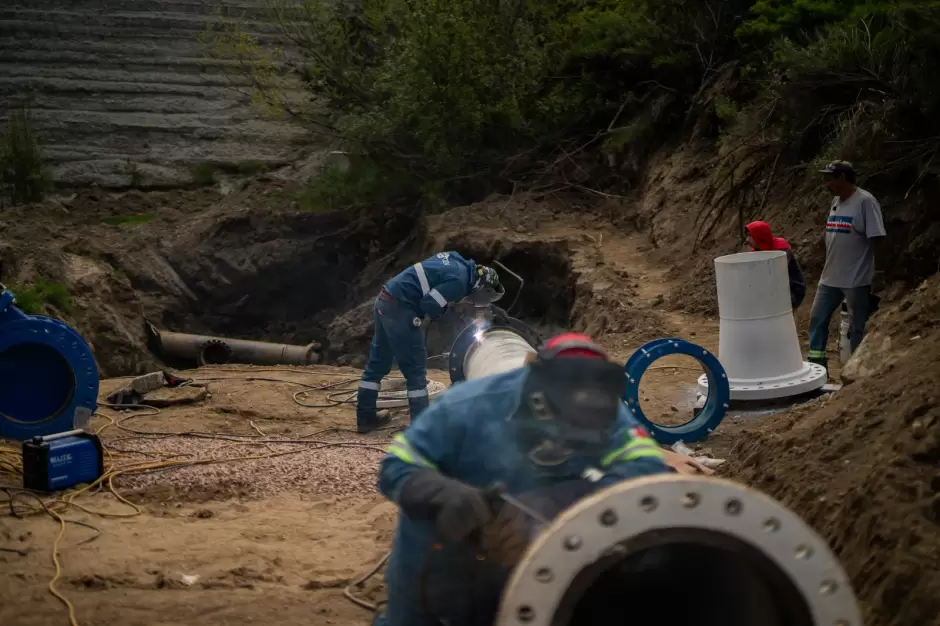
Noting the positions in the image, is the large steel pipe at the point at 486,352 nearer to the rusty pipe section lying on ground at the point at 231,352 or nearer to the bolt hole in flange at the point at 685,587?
the bolt hole in flange at the point at 685,587

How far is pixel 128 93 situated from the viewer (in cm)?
1980

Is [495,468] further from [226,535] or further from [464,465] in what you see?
[226,535]

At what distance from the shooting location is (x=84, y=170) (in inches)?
763

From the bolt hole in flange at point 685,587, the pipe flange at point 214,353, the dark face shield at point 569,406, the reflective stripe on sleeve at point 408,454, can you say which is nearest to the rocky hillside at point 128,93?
the pipe flange at point 214,353

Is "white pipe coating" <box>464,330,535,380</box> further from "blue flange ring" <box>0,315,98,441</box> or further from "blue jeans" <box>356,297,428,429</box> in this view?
"blue flange ring" <box>0,315,98,441</box>

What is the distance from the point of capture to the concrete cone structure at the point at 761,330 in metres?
6.65

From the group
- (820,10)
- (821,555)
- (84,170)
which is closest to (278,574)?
(821,555)

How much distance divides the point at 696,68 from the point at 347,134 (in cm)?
579

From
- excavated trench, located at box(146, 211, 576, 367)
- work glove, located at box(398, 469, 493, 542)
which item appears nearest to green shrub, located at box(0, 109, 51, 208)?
excavated trench, located at box(146, 211, 576, 367)

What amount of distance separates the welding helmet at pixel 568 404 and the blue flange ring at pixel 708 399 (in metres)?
3.66

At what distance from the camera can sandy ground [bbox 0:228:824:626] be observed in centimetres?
433

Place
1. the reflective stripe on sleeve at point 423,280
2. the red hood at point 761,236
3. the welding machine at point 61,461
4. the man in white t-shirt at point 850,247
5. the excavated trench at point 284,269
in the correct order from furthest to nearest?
the excavated trench at point 284,269
the reflective stripe on sleeve at point 423,280
the red hood at point 761,236
the man in white t-shirt at point 850,247
the welding machine at point 61,461

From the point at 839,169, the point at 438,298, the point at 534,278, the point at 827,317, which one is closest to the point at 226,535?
the point at 438,298

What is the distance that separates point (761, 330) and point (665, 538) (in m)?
4.88
